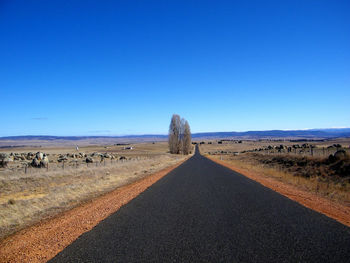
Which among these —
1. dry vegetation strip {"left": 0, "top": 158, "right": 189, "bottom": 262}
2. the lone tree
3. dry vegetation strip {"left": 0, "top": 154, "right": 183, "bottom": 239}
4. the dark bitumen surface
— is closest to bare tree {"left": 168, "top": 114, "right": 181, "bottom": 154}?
the lone tree

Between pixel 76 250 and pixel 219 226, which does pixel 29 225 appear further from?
pixel 219 226

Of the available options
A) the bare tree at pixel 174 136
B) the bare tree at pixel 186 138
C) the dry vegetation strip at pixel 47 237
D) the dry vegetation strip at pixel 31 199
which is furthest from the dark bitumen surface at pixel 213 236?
the bare tree at pixel 186 138

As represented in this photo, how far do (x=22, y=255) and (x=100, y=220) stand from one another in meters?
2.38

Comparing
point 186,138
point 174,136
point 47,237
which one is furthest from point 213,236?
point 186,138

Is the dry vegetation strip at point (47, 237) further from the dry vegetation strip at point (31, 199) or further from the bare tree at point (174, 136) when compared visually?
the bare tree at point (174, 136)

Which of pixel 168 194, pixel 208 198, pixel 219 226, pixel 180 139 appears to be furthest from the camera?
pixel 180 139

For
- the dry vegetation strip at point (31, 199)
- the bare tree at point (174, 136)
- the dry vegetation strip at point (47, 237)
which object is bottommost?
the dry vegetation strip at point (31, 199)

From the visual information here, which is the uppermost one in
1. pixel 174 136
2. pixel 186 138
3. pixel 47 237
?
pixel 174 136

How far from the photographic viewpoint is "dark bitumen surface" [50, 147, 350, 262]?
4.64 meters

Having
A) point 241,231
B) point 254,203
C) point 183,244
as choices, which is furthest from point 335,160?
point 183,244

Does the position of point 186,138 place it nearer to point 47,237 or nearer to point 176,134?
point 176,134

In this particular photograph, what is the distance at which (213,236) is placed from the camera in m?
5.60

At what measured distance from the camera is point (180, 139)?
71125 millimetres

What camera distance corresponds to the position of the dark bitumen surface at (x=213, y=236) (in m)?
4.64
